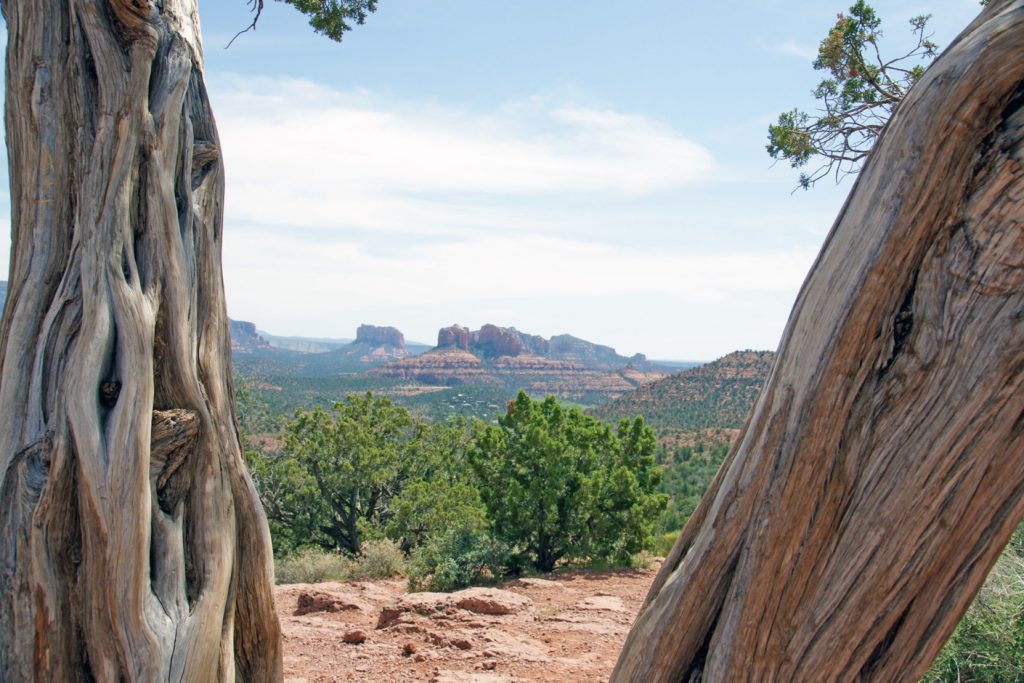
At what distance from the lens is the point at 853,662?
67.8 inches

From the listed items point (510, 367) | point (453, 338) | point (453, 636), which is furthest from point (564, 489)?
point (453, 338)

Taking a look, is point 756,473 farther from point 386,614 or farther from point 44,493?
point 386,614

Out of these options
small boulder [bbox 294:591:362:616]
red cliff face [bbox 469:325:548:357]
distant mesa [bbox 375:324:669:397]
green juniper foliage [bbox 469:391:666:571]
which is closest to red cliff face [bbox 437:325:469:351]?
distant mesa [bbox 375:324:669:397]

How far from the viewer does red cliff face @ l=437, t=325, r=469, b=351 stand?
538 feet

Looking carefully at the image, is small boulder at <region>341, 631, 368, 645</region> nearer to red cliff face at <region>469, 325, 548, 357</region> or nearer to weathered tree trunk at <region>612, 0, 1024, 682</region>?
weathered tree trunk at <region>612, 0, 1024, 682</region>

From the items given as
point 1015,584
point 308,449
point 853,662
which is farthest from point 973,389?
point 308,449

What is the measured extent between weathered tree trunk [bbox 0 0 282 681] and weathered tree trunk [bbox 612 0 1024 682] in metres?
1.71

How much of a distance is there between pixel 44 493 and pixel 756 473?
2087 millimetres

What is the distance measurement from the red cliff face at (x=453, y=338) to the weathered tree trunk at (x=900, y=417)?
16121 centimetres

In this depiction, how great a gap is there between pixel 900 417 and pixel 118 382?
2.34 meters

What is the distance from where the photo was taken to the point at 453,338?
6452 inches

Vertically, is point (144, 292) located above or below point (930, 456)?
above

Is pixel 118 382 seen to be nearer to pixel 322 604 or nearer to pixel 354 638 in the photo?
pixel 354 638

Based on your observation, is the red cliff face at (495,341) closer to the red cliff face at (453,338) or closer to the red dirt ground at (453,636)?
the red cliff face at (453,338)
